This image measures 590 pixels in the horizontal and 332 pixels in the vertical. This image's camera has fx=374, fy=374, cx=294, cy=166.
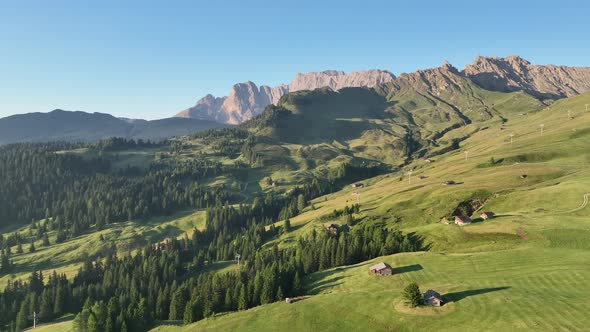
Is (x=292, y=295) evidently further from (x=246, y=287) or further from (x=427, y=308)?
(x=427, y=308)

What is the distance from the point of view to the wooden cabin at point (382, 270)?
348ft

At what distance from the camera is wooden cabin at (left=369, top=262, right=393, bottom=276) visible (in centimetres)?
10619

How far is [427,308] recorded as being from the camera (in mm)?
79938

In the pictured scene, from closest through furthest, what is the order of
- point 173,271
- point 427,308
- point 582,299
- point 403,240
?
point 582,299 < point 427,308 < point 403,240 < point 173,271

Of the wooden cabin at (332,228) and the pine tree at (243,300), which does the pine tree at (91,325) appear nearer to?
the pine tree at (243,300)

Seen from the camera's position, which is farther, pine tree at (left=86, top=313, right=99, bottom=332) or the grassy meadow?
pine tree at (left=86, top=313, right=99, bottom=332)

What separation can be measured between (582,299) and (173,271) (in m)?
153

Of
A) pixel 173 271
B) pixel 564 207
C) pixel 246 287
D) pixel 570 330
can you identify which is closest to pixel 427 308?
pixel 570 330

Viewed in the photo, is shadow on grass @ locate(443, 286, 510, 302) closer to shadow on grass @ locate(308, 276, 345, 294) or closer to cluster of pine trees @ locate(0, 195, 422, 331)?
shadow on grass @ locate(308, 276, 345, 294)

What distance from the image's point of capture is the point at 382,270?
10681 centimetres

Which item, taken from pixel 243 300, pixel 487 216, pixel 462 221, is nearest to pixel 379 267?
pixel 243 300

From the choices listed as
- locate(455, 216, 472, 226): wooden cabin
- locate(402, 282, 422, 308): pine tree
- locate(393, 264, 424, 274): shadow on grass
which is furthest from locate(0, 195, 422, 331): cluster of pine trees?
locate(402, 282, 422, 308): pine tree

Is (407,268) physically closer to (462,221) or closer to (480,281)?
(480,281)

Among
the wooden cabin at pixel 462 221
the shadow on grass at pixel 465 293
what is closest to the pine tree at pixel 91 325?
the shadow on grass at pixel 465 293
